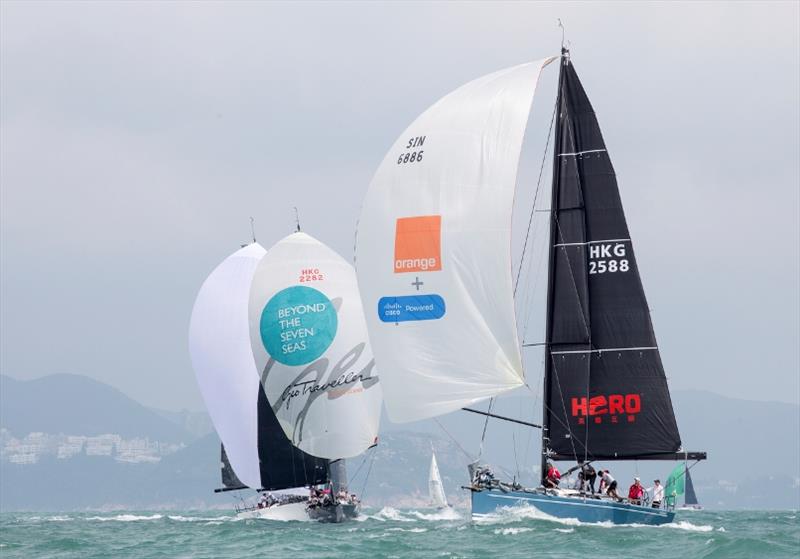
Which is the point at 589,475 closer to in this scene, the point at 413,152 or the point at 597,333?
the point at 597,333

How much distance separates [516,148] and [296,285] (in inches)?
584

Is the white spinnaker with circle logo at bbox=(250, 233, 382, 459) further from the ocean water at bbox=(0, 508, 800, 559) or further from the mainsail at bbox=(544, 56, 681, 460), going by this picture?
the mainsail at bbox=(544, 56, 681, 460)

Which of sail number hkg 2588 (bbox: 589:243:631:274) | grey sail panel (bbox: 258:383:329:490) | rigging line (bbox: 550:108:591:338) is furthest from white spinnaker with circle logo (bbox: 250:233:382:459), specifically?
sail number hkg 2588 (bbox: 589:243:631:274)

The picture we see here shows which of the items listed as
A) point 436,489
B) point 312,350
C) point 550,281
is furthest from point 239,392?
point 436,489

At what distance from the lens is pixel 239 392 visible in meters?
51.5

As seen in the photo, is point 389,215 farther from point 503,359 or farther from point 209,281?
point 209,281

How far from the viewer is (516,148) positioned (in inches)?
1377

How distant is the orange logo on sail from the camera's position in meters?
34.6

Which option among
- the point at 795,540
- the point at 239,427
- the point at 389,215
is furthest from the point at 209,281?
the point at 795,540

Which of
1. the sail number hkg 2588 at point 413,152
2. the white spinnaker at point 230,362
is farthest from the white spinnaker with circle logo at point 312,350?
the sail number hkg 2588 at point 413,152

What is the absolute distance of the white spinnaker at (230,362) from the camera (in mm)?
51531

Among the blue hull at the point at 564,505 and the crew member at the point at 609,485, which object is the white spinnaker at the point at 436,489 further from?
the blue hull at the point at 564,505

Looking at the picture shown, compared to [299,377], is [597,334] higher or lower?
lower

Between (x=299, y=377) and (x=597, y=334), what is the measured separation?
46.4 ft
